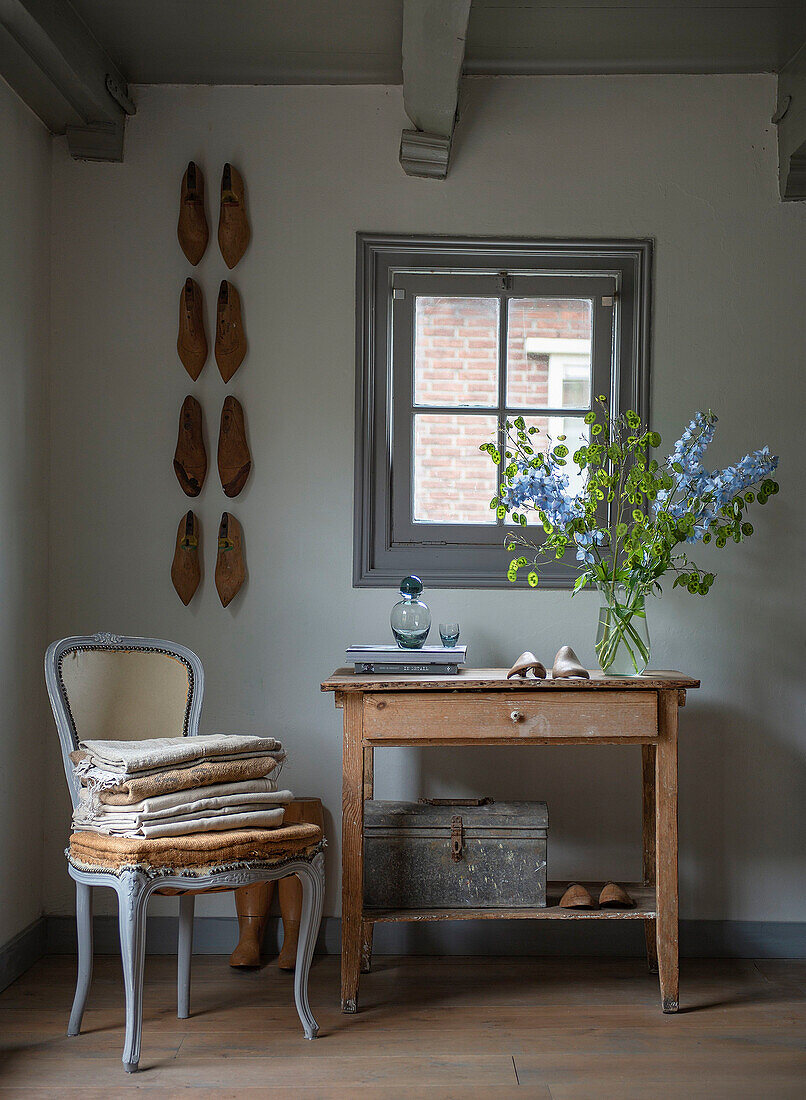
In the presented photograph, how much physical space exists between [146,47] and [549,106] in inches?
49.6

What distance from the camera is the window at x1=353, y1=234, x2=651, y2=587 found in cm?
312

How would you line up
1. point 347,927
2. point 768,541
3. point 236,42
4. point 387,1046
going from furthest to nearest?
point 768,541 → point 236,42 → point 347,927 → point 387,1046

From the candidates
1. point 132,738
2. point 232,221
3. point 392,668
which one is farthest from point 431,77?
point 132,738

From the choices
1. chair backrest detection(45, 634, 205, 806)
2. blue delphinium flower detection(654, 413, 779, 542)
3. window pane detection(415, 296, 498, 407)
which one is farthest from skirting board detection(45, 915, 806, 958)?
window pane detection(415, 296, 498, 407)

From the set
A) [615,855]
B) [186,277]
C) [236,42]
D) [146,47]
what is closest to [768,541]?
[615,855]

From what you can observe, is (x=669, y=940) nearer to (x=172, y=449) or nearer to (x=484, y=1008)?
(x=484, y=1008)

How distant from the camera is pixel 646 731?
8.43 ft

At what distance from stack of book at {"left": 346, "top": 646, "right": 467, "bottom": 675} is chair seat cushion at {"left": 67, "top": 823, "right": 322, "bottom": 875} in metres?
0.50

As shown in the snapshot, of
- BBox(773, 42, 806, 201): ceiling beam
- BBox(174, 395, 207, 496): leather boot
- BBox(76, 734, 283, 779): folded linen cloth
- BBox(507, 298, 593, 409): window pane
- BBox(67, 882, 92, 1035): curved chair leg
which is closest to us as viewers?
BBox(76, 734, 283, 779): folded linen cloth

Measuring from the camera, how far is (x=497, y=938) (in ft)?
9.93

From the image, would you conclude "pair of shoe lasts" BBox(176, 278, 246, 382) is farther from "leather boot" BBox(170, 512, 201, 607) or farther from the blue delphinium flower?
the blue delphinium flower

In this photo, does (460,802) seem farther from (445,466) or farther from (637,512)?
(445,466)

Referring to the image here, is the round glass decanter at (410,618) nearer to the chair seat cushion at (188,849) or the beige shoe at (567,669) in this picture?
the beige shoe at (567,669)

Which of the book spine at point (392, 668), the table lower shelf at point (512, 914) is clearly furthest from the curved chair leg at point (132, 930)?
the book spine at point (392, 668)
